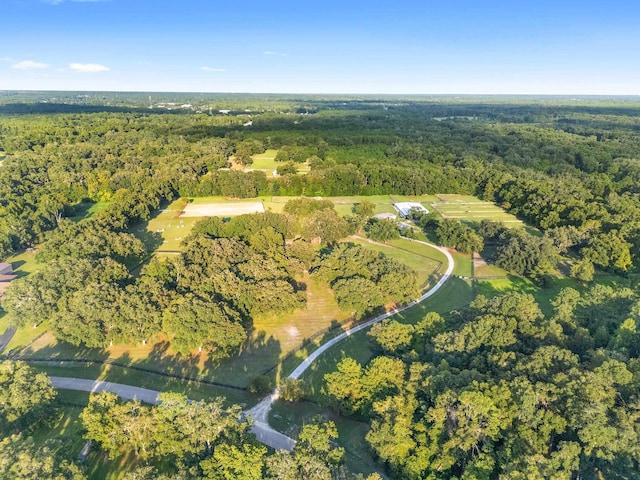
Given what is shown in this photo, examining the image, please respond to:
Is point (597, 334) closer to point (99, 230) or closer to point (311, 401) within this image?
point (311, 401)

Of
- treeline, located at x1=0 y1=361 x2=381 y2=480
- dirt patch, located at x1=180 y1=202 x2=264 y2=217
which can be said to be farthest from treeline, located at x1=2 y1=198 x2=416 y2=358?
dirt patch, located at x1=180 y1=202 x2=264 y2=217

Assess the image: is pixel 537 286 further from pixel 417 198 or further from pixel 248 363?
pixel 417 198

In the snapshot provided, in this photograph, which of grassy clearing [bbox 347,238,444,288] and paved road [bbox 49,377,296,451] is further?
grassy clearing [bbox 347,238,444,288]

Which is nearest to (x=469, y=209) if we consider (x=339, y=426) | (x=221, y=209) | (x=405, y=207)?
(x=405, y=207)

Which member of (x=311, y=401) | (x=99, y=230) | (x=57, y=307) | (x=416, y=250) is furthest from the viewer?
(x=416, y=250)

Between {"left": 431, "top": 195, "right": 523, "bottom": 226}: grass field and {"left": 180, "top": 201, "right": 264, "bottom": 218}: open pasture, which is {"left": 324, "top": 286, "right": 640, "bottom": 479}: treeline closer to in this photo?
{"left": 431, "top": 195, "right": 523, "bottom": 226}: grass field

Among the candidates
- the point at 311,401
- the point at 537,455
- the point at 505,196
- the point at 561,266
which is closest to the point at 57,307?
the point at 311,401

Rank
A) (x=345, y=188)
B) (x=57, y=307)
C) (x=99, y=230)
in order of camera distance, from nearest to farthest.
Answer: (x=57, y=307) → (x=99, y=230) → (x=345, y=188)
